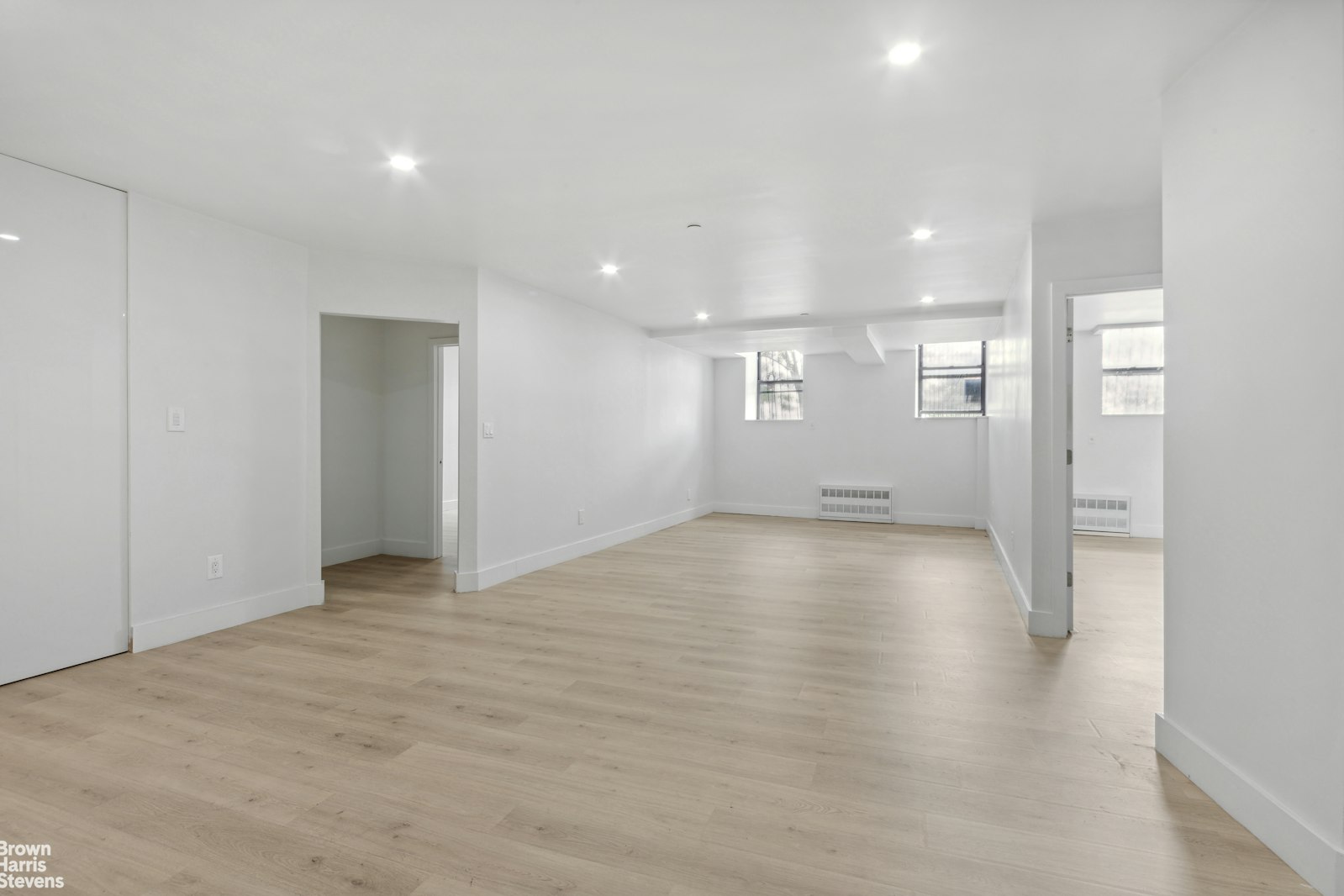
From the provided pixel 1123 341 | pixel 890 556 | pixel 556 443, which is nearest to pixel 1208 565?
pixel 890 556

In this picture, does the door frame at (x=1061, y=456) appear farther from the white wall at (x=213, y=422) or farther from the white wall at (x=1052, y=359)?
the white wall at (x=213, y=422)

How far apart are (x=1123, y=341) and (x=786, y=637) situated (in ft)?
21.7

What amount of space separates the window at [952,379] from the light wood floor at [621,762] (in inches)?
194

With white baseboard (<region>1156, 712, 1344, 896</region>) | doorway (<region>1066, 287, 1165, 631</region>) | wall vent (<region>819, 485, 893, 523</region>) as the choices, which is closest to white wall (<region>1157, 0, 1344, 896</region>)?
white baseboard (<region>1156, 712, 1344, 896</region>)

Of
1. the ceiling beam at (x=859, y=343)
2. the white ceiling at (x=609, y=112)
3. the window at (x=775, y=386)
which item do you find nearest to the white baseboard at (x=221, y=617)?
the white ceiling at (x=609, y=112)

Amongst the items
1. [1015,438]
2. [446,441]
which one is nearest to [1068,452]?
[1015,438]

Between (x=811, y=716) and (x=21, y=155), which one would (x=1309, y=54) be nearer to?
(x=811, y=716)

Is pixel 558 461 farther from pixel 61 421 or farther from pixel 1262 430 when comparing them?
pixel 1262 430

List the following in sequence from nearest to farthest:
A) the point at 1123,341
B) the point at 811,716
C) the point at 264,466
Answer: the point at 811,716, the point at 264,466, the point at 1123,341

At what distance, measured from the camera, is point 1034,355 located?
12.6ft

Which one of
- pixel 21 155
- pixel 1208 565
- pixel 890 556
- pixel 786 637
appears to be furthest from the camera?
pixel 890 556

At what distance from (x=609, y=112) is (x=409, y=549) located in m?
5.05

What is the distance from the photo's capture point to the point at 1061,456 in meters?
3.74

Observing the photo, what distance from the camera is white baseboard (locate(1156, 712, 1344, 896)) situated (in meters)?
1.60
